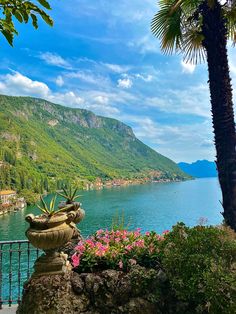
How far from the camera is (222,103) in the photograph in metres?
6.01

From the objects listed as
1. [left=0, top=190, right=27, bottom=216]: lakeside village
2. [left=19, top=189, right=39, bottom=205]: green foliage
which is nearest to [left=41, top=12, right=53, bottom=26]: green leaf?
[left=0, top=190, right=27, bottom=216]: lakeside village

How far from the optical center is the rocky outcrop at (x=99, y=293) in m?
4.68

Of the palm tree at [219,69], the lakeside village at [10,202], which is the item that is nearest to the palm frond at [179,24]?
the palm tree at [219,69]

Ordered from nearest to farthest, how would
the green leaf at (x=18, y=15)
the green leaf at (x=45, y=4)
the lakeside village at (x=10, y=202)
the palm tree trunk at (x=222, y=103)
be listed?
the green leaf at (x=45, y=4) < the green leaf at (x=18, y=15) < the palm tree trunk at (x=222, y=103) < the lakeside village at (x=10, y=202)

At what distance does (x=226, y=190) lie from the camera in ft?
19.2

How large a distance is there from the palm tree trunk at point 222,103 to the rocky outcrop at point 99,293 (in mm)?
2052

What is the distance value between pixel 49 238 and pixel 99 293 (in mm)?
1164

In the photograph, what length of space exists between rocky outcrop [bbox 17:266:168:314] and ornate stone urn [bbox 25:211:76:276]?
0.50ft

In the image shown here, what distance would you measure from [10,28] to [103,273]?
4.01 m

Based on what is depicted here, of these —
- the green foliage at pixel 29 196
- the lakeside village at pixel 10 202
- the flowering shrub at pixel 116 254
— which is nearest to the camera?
the flowering shrub at pixel 116 254

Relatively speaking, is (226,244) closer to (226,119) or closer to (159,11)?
(226,119)

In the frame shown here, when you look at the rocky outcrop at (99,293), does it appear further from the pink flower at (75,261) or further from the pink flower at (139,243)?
the pink flower at (139,243)

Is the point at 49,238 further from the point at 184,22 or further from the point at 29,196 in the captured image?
the point at 29,196

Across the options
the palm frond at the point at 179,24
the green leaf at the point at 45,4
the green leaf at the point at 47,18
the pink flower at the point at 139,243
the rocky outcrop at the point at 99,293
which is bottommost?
the rocky outcrop at the point at 99,293
